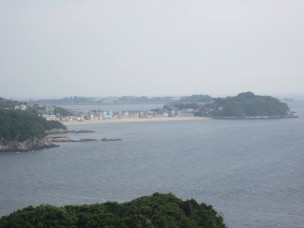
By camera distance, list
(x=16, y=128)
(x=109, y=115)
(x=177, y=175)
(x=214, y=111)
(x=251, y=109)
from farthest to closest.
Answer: (x=214, y=111)
(x=109, y=115)
(x=251, y=109)
(x=16, y=128)
(x=177, y=175)

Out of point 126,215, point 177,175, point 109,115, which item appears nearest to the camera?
point 126,215

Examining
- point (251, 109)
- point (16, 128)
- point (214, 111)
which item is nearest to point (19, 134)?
point (16, 128)

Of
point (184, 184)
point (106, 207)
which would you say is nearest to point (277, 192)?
point (184, 184)

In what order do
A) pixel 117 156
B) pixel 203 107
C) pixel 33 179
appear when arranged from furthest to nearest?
pixel 203 107
pixel 117 156
pixel 33 179

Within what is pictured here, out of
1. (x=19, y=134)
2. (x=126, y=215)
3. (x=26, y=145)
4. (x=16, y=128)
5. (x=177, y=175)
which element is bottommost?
(x=177, y=175)

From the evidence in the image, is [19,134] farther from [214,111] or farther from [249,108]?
[249,108]

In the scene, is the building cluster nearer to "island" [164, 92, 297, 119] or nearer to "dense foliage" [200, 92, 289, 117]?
"island" [164, 92, 297, 119]

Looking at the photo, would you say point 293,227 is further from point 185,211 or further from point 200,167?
point 200,167
